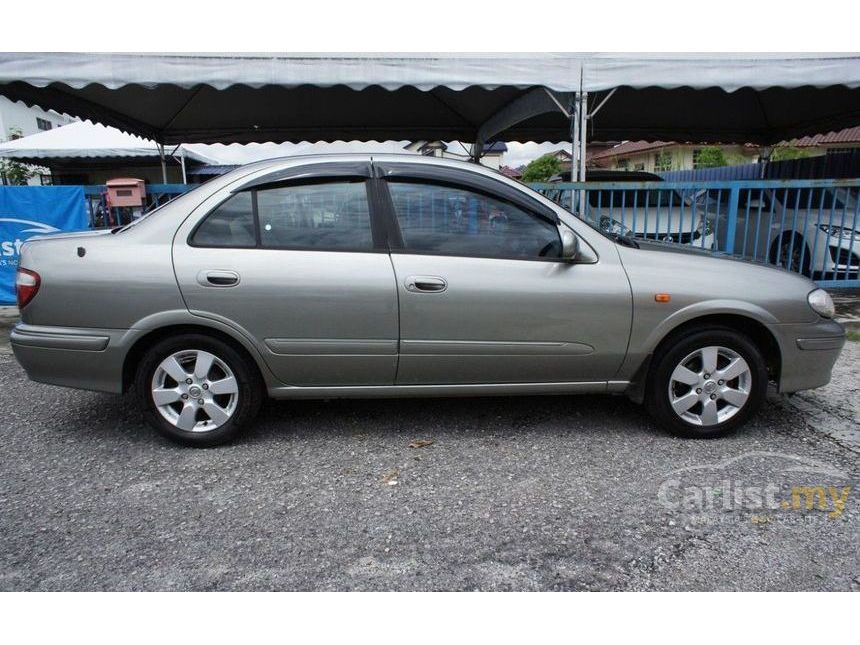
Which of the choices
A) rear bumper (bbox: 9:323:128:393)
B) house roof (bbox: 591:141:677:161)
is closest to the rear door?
rear bumper (bbox: 9:323:128:393)

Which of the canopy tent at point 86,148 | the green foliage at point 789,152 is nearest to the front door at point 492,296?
the canopy tent at point 86,148

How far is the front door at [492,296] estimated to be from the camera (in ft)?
11.0

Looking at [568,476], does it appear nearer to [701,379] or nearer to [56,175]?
[701,379]

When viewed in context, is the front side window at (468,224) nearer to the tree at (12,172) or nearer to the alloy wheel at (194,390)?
the alloy wheel at (194,390)

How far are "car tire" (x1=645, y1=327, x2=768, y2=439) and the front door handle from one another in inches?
53.1

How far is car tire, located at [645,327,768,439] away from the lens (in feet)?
11.5

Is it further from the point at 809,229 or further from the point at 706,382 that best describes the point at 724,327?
the point at 809,229

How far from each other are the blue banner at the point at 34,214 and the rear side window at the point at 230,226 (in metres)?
4.79

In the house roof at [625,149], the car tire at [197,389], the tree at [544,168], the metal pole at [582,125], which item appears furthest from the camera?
the tree at [544,168]

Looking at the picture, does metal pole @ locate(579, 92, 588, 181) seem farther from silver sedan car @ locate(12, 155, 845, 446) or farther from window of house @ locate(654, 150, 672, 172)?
window of house @ locate(654, 150, 672, 172)

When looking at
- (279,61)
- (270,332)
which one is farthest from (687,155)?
(270,332)

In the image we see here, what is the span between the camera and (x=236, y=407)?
3469 mm

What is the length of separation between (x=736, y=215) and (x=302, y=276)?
228 inches

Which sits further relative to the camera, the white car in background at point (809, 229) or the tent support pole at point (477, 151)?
the tent support pole at point (477, 151)
